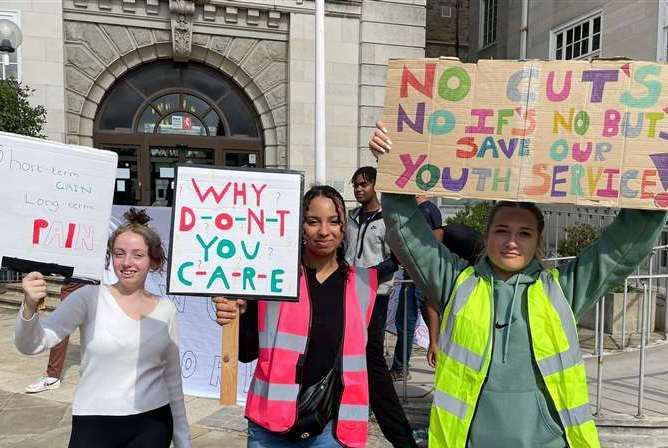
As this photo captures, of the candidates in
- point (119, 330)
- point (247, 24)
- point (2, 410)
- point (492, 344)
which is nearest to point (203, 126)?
point (247, 24)

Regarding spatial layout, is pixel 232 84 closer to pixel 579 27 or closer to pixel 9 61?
pixel 9 61

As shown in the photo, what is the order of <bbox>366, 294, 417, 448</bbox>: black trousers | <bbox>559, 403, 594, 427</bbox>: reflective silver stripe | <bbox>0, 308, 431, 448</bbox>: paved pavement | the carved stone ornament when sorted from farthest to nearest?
the carved stone ornament → <bbox>0, 308, 431, 448</bbox>: paved pavement → <bbox>366, 294, 417, 448</bbox>: black trousers → <bbox>559, 403, 594, 427</bbox>: reflective silver stripe

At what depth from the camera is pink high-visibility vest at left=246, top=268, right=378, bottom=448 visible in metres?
2.24

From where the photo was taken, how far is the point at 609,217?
31.4ft

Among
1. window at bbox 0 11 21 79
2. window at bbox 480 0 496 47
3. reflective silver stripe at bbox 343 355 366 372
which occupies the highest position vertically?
window at bbox 480 0 496 47

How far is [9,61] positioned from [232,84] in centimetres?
427

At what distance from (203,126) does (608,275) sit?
11297 millimetres

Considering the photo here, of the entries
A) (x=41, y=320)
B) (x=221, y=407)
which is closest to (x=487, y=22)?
(x=221, y=407)

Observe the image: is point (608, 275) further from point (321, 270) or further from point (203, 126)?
point (203, 126)

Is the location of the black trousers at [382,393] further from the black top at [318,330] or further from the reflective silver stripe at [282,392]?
the reflective silver stripe at [282,392]

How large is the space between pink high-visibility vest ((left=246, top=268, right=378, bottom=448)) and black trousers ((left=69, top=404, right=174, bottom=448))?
0.49 meters

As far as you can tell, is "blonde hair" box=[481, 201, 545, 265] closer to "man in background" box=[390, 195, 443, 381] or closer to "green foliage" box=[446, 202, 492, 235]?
"man in background" box=[390, 195, 443, 381]

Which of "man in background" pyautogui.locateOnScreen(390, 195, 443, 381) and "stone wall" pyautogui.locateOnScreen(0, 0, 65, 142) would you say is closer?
"man in background" pyautogui.locateOnScreen(390, 195, 443, 381)

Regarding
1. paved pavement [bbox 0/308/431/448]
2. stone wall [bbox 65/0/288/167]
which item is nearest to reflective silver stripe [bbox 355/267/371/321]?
paved pavement [bbox 0/308/431/448]
